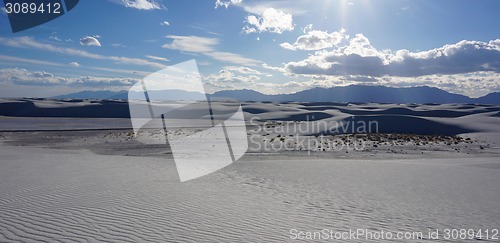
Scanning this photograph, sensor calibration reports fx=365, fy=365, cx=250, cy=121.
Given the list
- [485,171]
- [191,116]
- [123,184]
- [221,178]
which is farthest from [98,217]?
[191,116]

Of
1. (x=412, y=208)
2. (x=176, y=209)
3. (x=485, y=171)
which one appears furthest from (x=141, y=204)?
(x=485, y=171)

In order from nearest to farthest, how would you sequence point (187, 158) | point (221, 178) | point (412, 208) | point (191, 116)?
point (412, 208), point (221, 178), point (187, 158), point (191, 116)

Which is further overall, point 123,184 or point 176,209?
point 123,184

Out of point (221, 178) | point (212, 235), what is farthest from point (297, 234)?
point (221, 178)

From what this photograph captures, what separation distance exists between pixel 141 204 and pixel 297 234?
13.3ft

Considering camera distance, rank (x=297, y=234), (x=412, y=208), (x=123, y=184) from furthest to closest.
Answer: (x=123, y=184) < (x=412, y=208) < (x=297, y=234)

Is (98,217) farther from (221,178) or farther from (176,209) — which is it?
(221,178)

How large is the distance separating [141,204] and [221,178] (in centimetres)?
444

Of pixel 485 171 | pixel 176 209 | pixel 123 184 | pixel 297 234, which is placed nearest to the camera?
pixel 297 234

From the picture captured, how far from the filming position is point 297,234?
7.09 m

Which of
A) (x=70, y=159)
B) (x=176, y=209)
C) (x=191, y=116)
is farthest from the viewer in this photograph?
(x=191, y=116)

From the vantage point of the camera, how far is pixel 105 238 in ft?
21.3

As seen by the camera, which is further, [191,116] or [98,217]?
[191,116]

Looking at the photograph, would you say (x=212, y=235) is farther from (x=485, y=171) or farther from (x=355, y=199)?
(x=485, y=171)
